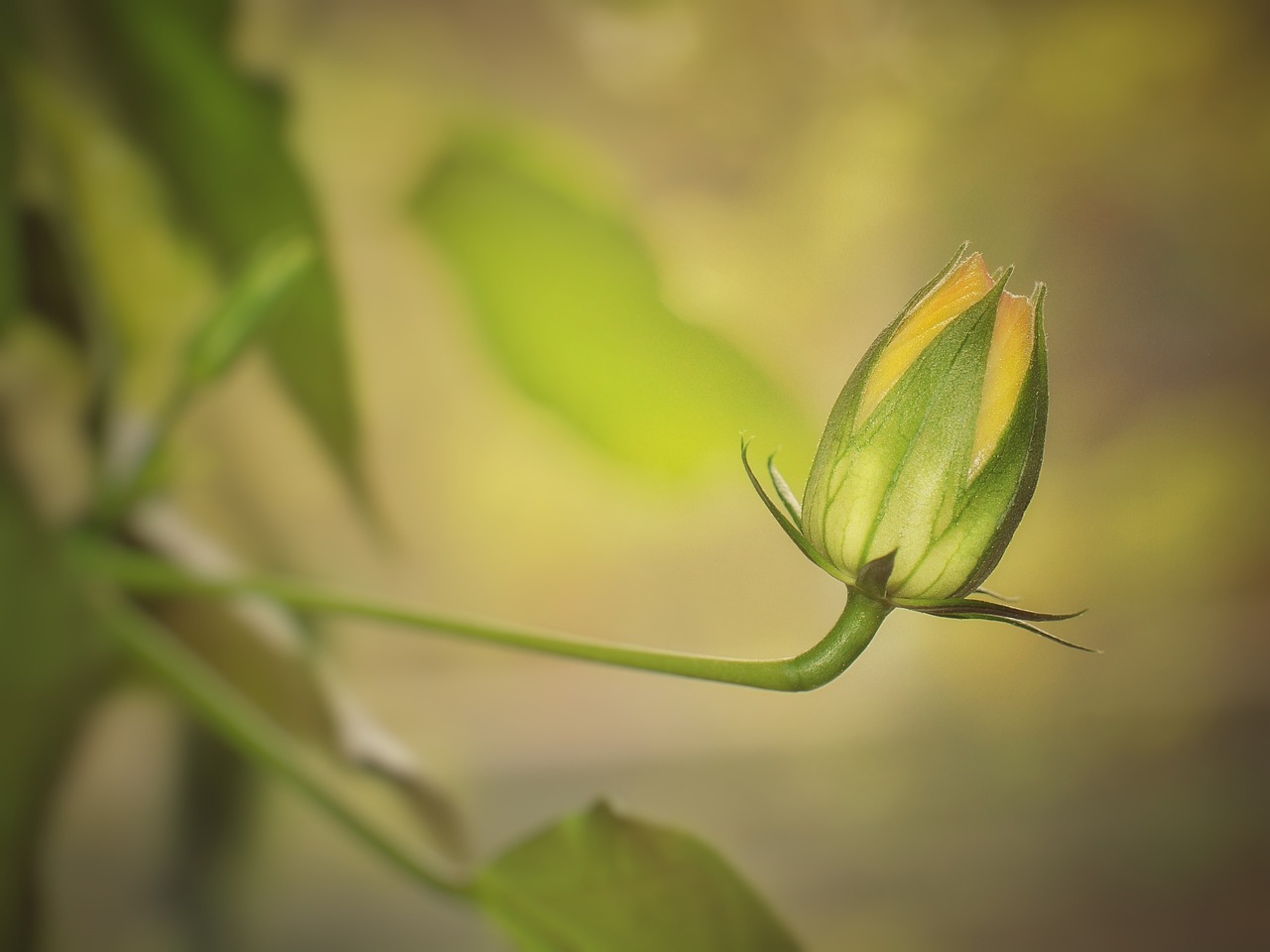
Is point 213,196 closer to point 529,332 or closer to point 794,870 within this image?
point 529,332

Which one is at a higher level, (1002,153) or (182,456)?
(1002,153)

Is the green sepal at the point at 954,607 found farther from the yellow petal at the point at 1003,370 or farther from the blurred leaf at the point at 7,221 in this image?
the blurred leaf at the point at 7,221

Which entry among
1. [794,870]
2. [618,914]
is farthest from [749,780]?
[618,914]

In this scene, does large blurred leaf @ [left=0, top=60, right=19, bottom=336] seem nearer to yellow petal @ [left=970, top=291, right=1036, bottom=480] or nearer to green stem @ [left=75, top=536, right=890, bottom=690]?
green stem @ [left=75, top=536, right=890, bottom=690]

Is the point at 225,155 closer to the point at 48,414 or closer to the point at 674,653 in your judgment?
the point at 48,414

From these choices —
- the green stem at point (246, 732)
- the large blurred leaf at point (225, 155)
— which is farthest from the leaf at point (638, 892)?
the large blurred leaf at point (225, 155)

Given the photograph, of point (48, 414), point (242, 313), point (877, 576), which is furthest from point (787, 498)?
point (48, 414)

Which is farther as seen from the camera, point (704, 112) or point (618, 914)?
point (704, 112)
